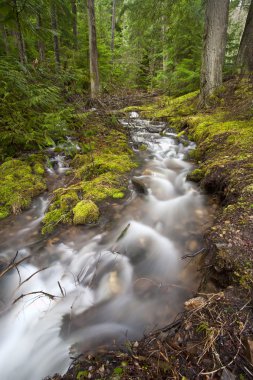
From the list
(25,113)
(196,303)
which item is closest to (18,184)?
(25,113)

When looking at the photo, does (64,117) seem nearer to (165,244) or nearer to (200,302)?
(165,244)

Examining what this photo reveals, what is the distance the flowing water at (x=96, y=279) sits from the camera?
81.4 inches

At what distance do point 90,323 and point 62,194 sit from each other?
2161mm

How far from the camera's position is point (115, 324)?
2.20m

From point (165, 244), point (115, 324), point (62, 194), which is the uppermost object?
point (62, 194)

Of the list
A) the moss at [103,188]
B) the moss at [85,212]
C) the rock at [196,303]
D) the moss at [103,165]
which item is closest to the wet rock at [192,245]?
the rock at [196,303]

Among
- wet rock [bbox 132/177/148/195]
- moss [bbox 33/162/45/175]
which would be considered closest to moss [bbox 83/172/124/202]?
wet rock [bbox 132/177/148/195]

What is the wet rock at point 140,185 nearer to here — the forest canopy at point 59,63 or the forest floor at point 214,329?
the forest floor at point 214,329

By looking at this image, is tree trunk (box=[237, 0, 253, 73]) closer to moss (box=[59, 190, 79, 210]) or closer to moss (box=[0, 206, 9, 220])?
moss (box=[59, 190, 79, 210])

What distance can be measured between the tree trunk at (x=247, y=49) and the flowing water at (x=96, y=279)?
5839 mm

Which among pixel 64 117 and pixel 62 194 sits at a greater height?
pixel 64 117

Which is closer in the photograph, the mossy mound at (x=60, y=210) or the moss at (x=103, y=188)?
the mossy mound at (x=60, y=210)

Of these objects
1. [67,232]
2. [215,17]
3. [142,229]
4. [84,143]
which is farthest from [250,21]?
[67,232]

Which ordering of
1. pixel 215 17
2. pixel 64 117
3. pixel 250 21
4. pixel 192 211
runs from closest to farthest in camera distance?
pixel 192 211, pixel 64 117, pixel 215 17, pixel 250 21
